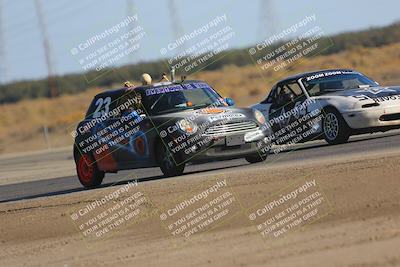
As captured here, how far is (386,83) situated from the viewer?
133ft

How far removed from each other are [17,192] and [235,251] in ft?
31.5

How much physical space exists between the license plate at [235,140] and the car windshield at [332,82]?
11.2 feet

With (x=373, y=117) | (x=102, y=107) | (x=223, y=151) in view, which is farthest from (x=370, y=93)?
(x=102, y=107)

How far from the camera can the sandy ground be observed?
28.4 feet

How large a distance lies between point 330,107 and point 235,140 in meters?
2.96

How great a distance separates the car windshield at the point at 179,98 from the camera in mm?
15711

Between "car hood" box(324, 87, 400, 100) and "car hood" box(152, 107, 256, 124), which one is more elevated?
"car hood" box(152, 107, 256, 124)

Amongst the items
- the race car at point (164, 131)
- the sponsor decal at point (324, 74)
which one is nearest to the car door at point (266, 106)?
the sponsor decal at point (324, 74)

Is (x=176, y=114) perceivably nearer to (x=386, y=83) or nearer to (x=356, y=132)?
(x=356, y=132)

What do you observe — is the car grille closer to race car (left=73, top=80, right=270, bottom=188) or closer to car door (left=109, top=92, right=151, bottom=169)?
race car (left=73, top=80, right=270, bottom=188)

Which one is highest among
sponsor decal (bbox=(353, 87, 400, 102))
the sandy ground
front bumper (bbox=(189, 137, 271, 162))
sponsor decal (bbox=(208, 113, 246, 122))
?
the sandy ground

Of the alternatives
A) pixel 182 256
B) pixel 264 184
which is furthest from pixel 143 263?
pixel 264 184

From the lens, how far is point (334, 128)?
17.5 meters

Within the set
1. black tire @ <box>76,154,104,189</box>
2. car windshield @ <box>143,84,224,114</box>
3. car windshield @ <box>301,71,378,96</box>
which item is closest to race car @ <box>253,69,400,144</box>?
car windshield @ <box>301,71,378,96</box>
